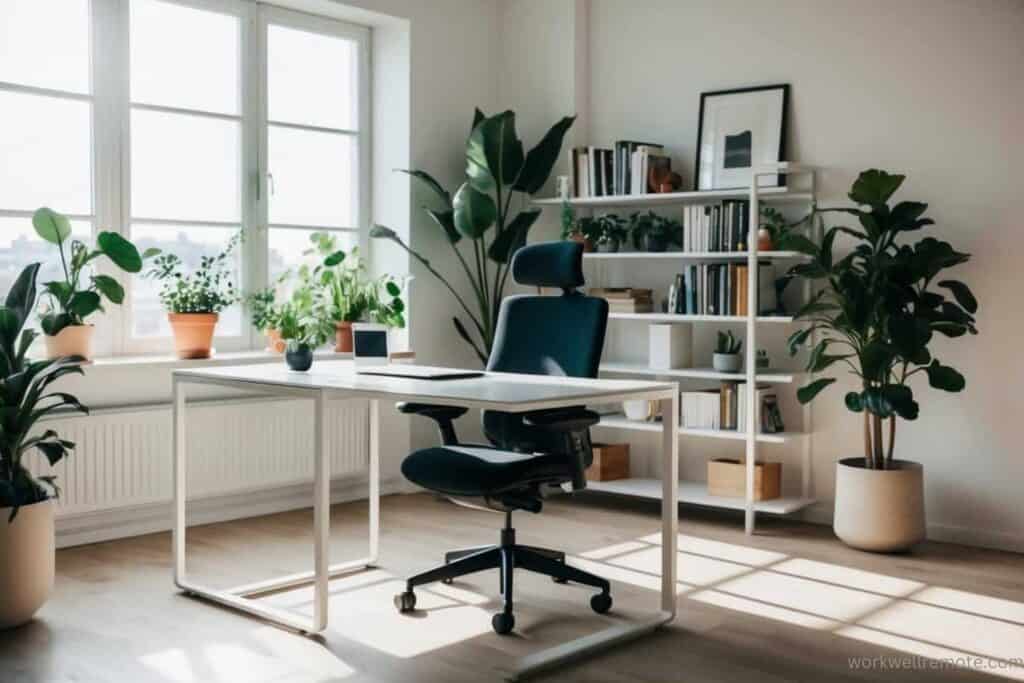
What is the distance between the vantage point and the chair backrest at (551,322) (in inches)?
155

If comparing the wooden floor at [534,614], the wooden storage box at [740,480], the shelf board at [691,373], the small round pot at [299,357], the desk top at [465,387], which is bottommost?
the wooden floor at [534,614]

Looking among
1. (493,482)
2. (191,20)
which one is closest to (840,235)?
(493,482)

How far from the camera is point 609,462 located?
225 inches

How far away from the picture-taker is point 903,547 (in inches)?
183

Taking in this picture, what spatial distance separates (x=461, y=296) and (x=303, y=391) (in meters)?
2.75

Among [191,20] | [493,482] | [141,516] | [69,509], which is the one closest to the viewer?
[493,482]

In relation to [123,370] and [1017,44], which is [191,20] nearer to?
[123,370]

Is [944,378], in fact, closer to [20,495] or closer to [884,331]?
[884,331]

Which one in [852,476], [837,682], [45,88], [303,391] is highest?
[45,88]

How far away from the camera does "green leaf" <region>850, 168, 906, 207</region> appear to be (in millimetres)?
4605

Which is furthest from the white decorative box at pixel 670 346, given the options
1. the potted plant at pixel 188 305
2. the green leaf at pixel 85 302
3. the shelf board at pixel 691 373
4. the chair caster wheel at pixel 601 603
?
the green leaf at pixel 85 302

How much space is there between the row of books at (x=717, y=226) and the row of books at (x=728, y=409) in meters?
0.67

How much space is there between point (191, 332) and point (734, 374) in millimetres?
2514

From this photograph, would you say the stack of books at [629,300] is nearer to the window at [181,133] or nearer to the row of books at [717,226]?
the row of books at [717,226]
